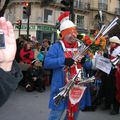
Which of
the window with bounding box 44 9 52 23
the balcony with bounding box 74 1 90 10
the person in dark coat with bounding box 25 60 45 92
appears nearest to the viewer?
the person in dark coat with bounding box 25 60 45 92

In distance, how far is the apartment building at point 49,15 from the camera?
132ft

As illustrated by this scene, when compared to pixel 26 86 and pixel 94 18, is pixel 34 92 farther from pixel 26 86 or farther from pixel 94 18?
pixel 94 18

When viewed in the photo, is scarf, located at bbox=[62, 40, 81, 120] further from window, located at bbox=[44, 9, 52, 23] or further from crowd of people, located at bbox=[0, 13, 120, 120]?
window, located at bbox=[44, 9, 52, 23]

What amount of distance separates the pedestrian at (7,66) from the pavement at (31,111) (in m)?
5.00

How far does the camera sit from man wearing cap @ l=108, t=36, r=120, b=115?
6.98 m

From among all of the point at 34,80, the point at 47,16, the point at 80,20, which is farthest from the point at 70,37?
the point at 80,20

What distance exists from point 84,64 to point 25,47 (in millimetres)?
6084

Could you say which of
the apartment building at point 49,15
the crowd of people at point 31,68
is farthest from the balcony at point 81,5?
the crowd of people at point 31,68

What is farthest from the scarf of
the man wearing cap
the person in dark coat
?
the person in dark coat

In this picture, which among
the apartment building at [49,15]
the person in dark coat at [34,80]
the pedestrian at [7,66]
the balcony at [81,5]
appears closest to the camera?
the pedestrian at [7,66]

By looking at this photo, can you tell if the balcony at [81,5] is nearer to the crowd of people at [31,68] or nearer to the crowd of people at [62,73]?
the crowd of people at [62,73]

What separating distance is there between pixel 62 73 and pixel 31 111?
2866mm

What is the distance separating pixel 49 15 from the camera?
140 ft

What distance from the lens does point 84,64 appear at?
4535 millimetres
